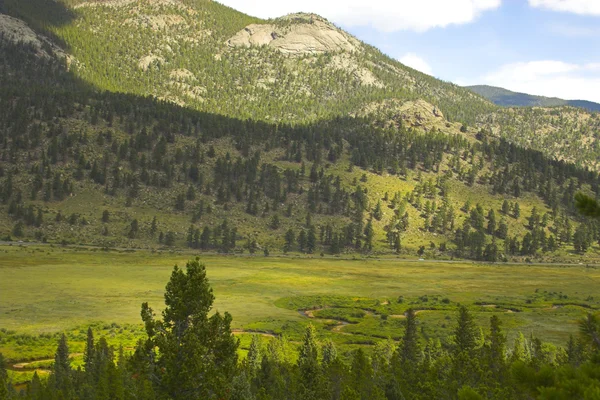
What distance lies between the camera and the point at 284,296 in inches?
3784

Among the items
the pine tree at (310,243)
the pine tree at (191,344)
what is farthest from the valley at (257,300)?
the pine tree at (310,243)

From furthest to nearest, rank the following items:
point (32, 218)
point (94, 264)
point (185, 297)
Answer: point (32, 218), point (94, 264), point (185, 297)

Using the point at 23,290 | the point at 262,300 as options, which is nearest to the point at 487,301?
the point at 262,300

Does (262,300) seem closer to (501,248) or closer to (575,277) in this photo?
(575,277)

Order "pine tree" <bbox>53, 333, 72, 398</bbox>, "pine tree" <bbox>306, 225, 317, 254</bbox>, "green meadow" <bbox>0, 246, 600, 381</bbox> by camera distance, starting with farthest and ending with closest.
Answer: "pine tree" <bbox>306, 225, 317, 254</bbox> → "green meadow" <bbox>0, 246, 600, 381</bbox> → "pine tree" <bbox>53, 333, 72, 398</bbox>

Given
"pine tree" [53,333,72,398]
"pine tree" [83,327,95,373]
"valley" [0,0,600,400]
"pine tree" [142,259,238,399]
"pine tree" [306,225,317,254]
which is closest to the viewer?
"pine tree" [142,259,238,399]

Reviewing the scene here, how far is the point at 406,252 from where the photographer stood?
180m

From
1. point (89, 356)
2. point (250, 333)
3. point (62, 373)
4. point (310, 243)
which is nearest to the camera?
point (62, 373)

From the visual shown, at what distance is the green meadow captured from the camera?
66644 millimetres

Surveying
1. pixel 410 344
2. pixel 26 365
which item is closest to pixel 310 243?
pixel 26 365

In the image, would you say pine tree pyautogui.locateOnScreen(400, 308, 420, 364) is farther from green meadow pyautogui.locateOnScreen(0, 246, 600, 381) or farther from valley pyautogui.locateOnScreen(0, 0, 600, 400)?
green meadow pyautogui.locateOnScreen(0, 246, 600, 381)

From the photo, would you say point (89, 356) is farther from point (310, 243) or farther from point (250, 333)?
point (310, 243)

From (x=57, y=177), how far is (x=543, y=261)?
177m

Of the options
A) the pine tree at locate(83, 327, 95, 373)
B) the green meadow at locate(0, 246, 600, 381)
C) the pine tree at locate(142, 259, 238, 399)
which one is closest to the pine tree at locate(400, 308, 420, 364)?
the green meadow at locate(0, 246, 600, 381)
